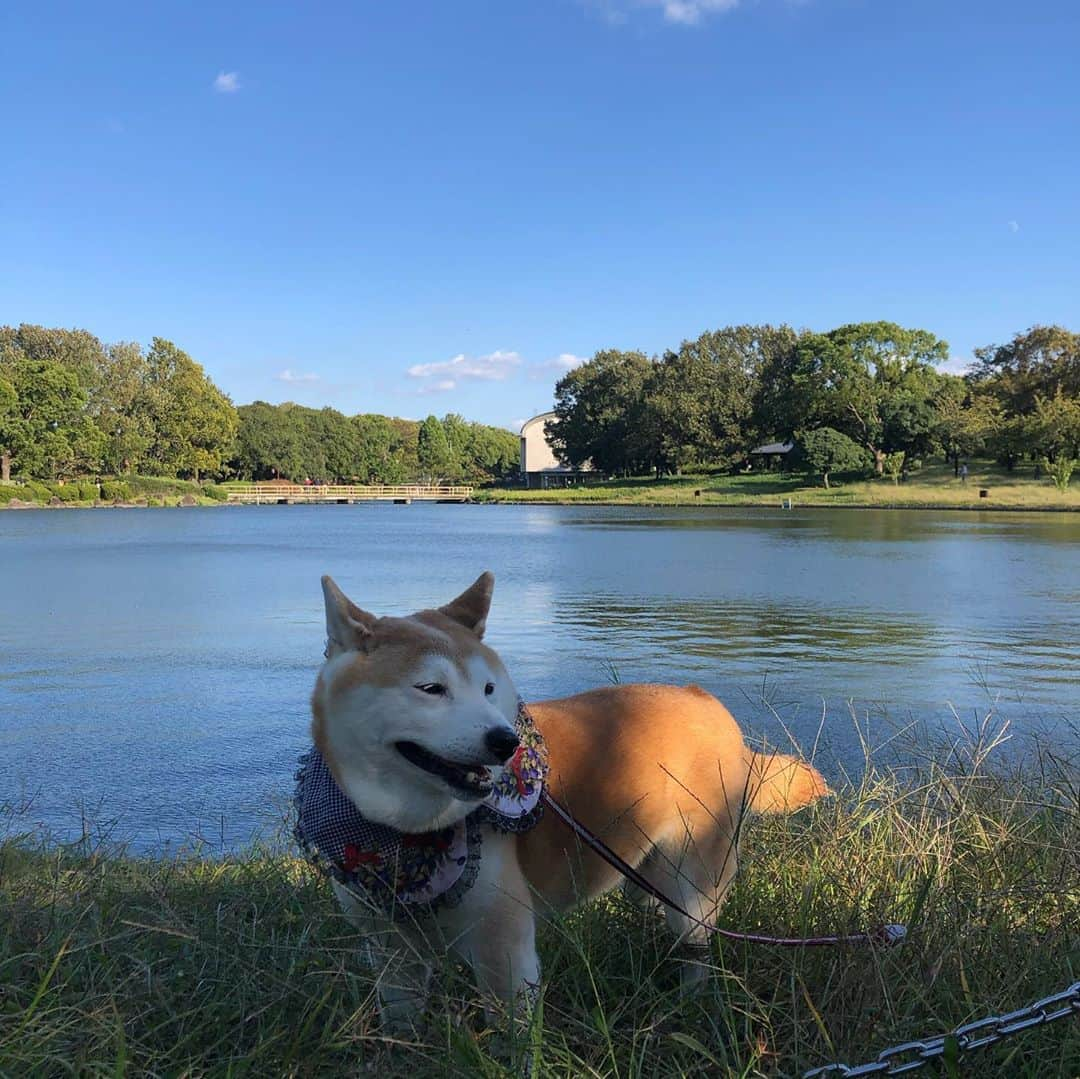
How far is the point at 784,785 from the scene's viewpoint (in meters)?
3.74

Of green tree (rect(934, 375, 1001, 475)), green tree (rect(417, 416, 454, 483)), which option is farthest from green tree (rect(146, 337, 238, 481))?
green tree (rect(934, 375, 1001, 475))

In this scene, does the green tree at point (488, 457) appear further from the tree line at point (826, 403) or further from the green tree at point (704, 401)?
the green tree at point (704, 401)

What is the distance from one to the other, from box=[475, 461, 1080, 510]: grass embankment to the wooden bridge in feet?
80.4

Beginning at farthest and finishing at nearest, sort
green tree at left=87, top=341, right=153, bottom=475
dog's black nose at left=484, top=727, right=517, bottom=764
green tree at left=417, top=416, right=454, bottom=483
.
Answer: green tree at left=417, top=416, right=454, bottom=483 → green tree at left=87, top=341, right=153, bottom=475 → dog's black nose at left=484, top=727, right=517, bottom=764

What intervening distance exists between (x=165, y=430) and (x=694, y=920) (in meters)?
91.6

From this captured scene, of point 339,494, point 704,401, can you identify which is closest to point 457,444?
point 339,494

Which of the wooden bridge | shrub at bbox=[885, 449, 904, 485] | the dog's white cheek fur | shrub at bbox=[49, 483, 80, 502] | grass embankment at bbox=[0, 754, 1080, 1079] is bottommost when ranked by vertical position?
the wooden bridge

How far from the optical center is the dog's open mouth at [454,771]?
2.40 m

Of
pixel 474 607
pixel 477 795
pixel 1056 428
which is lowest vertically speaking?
pixel 477 795

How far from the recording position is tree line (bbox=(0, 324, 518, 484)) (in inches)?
2899

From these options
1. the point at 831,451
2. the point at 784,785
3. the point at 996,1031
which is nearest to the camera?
the point at 996,1031

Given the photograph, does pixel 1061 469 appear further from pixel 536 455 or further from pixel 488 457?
pixel 488 457

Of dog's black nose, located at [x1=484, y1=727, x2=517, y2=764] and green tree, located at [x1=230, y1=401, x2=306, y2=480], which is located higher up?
green tree, located at [x1=230, y1=401, x2=306, y2=480]

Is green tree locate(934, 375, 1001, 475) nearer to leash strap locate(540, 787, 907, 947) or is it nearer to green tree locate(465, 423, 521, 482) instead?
leash strap locate(540, 787, 907, 947)
